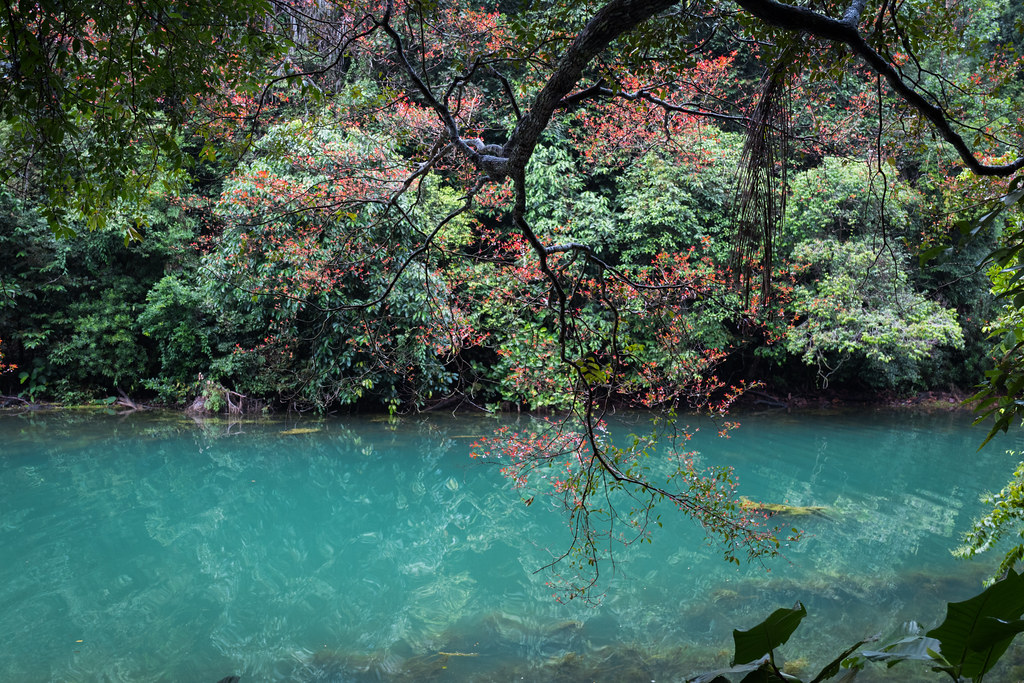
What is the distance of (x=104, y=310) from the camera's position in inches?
411

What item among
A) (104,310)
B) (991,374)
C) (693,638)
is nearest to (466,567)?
(693,638)

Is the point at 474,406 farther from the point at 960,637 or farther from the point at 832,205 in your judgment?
the point at 960,637

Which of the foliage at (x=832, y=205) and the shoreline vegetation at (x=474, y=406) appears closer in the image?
the foliage at (x=832, y=205)

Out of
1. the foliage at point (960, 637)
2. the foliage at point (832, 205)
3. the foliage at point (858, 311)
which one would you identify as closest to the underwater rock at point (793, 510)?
the foliage at point (858, 311)

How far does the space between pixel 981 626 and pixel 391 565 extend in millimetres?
5198

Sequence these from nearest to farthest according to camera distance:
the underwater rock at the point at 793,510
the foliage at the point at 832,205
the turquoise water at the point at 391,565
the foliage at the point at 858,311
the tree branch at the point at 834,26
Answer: the tree branch at the point at 834,26, the turquoise water at the point at 391,565, the underwater rock at the point at 793,510, the foliage at the point at 858,311, the foliage at the point at 832,205

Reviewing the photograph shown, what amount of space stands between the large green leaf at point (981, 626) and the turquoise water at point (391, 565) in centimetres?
336

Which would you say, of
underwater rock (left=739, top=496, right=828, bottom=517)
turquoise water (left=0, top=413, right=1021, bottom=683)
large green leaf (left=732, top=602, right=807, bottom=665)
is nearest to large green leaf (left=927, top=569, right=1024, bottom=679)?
large green leaf (left=732, top=602, right=807, bottom=665)

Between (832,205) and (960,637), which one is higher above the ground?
(832,205)

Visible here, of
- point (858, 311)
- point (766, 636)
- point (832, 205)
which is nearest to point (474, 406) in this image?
point (858, 311)

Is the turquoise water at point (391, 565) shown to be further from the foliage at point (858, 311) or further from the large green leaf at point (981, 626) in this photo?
the large green leaf at point (981, 626)

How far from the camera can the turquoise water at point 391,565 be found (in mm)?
3947

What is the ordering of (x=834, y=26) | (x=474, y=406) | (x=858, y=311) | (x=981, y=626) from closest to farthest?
(x=981, y=626) → (x=834, y=26) → (x=858, y=311) → (x=474, y=406)

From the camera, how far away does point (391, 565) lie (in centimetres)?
543
